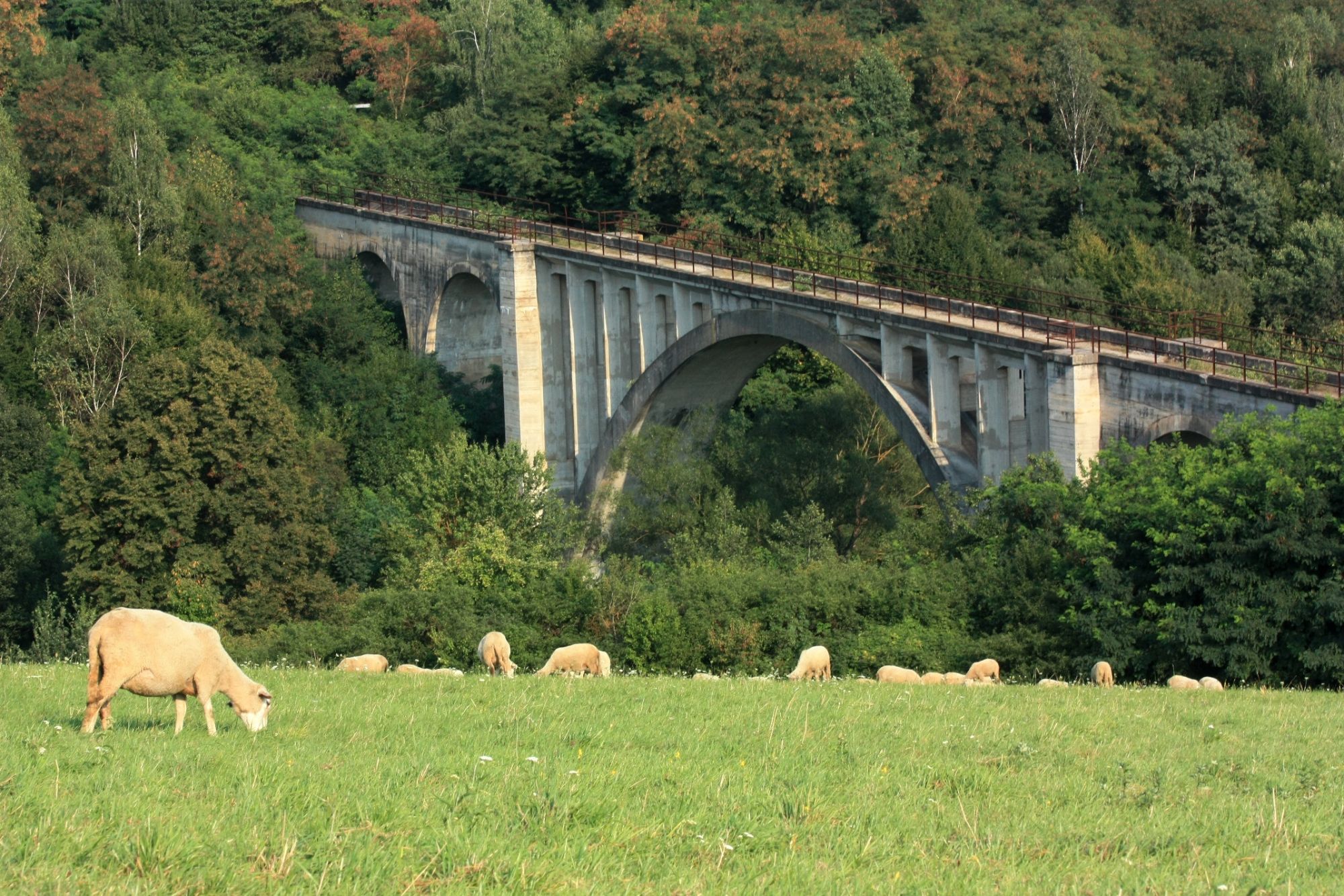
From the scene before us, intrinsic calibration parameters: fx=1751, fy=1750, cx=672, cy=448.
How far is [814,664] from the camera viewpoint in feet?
95.1

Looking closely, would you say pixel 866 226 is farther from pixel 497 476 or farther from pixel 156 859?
pixel 156 859

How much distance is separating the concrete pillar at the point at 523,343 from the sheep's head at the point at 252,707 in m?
46.1

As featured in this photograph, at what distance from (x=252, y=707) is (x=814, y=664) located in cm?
1440

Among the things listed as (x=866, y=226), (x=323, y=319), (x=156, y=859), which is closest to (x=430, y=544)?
(x=323, y=319)

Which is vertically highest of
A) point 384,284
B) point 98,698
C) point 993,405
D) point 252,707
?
point 384,284

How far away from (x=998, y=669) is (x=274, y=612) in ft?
80.3

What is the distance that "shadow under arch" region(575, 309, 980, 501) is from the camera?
44531 mm

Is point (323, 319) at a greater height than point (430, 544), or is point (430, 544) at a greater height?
point (323, 319)

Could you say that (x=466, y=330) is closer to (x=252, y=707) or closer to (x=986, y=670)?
(x=986, y=670)

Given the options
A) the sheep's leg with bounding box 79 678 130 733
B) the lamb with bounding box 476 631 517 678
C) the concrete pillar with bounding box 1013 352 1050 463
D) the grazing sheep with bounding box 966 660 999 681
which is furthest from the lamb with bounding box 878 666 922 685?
the sheep's leg with bounding box 79 678 130 733

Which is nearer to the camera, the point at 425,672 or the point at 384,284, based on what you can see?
the point at 425,672

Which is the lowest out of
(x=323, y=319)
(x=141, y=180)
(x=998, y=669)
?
(x=998, y=669)

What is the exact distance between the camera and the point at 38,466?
60.5 metres

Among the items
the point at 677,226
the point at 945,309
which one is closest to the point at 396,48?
the point at 677,226
